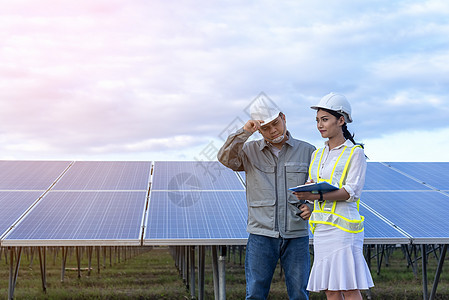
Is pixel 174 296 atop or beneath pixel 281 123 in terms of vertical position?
beneath

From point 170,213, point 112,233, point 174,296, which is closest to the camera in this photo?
point 112,233

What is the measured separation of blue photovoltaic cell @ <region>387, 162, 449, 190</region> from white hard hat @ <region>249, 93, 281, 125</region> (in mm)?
4961

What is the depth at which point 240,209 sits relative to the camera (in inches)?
267

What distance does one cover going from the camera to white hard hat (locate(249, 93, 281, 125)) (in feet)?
13.6

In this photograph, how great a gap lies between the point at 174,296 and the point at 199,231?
4567mm

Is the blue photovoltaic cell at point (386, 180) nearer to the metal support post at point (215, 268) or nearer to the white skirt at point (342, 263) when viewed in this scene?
the metal support post at point (215, 268)

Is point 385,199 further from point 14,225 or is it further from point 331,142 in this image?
point 14,225

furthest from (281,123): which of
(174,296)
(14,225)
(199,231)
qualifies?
(174,296)

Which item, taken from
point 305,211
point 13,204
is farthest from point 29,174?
point 305,211

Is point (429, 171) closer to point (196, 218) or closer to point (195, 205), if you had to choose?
point (195, 205)

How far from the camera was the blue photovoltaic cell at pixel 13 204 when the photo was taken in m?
6.28

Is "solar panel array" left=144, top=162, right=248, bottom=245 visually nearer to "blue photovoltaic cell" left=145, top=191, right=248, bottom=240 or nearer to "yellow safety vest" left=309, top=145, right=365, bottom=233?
"blue photovoltaic cell" left=145, top=191, right=248, bottom=240

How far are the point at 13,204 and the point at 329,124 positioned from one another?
Answer: 487 cm

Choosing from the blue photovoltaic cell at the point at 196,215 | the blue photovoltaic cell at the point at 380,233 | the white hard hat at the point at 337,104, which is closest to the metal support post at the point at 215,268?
the blue photovoltaic cell at the point at 196,215
